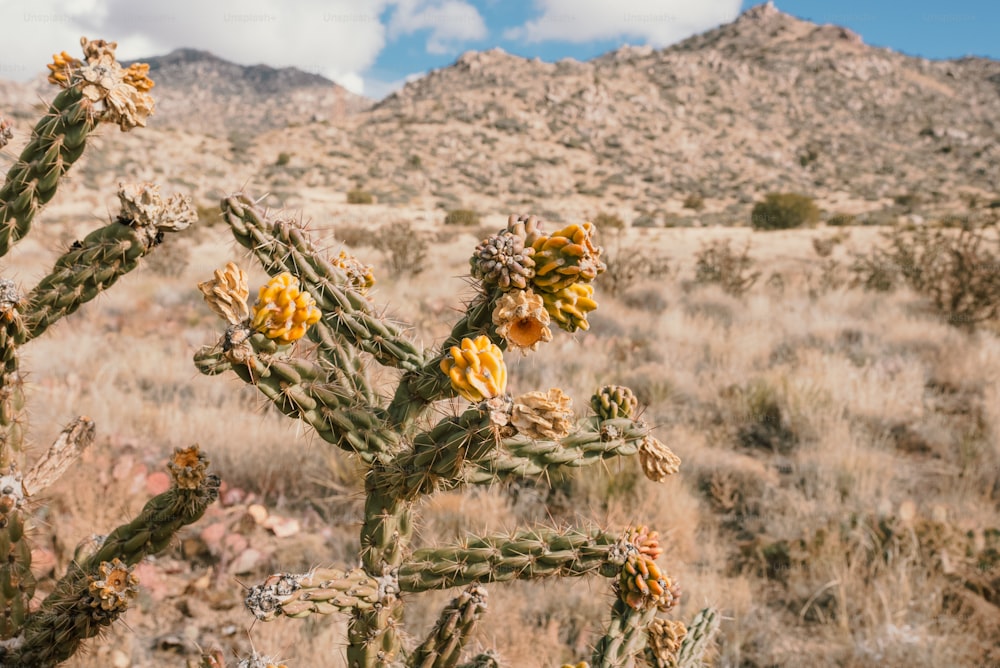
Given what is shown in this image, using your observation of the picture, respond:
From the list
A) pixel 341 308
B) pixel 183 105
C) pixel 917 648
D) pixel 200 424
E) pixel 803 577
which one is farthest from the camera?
pixel 183 105

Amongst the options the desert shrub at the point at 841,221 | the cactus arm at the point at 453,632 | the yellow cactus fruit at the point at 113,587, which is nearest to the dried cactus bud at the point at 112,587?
the yellow cactus fruit at the point at 113,587

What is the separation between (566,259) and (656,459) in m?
0.77

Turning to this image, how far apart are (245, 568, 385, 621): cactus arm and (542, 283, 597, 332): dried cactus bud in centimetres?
84

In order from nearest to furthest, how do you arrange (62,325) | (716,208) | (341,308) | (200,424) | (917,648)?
(341,308), (917,648), (200,424), (62,325), (716,208)

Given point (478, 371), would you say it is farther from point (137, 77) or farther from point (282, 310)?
point (137, 77)

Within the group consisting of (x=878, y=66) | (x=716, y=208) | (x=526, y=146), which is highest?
(x=878, y=66)

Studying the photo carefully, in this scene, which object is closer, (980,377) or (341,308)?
(341,308)

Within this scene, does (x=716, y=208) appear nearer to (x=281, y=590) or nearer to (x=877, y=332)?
(x=877, y=332)

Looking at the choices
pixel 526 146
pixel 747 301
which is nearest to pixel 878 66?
pixel 526 146

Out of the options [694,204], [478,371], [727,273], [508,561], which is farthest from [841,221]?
[478,371]

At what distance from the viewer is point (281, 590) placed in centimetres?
139

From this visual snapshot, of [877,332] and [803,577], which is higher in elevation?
[877,332]

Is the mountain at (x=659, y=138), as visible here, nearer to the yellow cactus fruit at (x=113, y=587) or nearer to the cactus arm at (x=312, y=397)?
the yellow cactus fruit at (x=113, y=587)

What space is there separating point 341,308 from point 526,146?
168ft
